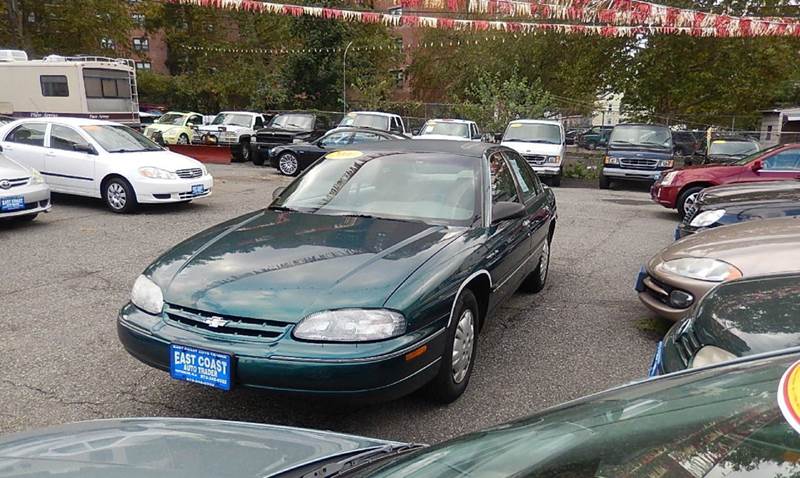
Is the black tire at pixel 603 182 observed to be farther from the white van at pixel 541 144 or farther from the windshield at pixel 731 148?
the windshield at pixel 731 148

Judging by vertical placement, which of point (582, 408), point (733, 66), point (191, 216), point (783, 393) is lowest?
point (191, 216)

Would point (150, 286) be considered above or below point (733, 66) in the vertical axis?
below

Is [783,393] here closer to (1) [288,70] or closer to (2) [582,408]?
(2) [582,408]

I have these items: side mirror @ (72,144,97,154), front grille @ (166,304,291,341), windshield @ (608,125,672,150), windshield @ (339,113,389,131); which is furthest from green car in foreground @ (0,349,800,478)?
windshield @ (339,113,389,131)

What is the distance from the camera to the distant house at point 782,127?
1991cm

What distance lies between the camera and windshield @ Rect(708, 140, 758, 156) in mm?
16516

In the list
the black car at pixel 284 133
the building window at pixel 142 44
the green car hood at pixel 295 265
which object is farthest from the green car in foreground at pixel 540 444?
the building window at pixel 142 44

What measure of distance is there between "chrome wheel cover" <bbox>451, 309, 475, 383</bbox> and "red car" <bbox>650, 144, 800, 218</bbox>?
7.15 m

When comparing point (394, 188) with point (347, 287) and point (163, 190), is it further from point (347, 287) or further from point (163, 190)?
point (163, 190)

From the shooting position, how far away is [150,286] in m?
3.31

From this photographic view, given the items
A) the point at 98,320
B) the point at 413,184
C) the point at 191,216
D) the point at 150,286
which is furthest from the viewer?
the point at 191,216

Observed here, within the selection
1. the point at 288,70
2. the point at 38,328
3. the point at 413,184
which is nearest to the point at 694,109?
the point at 288,70

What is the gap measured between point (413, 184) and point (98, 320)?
286cm

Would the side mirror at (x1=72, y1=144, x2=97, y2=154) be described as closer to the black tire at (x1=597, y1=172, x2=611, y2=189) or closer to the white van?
the white van
